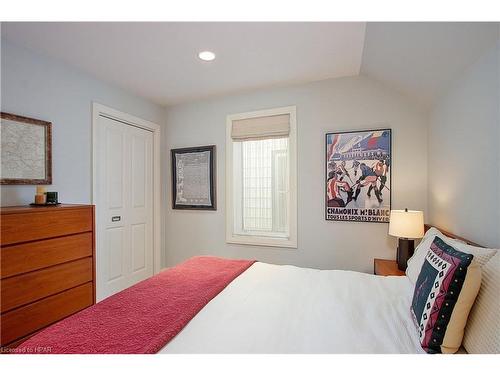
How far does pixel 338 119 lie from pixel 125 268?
2979 mm

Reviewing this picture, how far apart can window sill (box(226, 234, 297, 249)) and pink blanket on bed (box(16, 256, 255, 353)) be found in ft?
4.01

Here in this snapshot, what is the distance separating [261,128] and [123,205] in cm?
188

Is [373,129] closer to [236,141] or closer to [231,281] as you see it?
[236,141]

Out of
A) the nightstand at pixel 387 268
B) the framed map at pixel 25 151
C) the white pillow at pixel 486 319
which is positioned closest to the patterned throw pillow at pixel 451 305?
the white pillow at pixel 486 319

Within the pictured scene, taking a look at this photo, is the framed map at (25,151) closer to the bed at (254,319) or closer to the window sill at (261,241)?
the bed at (254,319)

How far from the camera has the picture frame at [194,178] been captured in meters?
3.12

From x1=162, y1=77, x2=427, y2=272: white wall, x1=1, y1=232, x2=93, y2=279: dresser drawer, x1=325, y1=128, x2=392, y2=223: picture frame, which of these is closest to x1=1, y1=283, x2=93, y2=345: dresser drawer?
x1=1, y1=232, x2=93, y2=279: dresser drawer

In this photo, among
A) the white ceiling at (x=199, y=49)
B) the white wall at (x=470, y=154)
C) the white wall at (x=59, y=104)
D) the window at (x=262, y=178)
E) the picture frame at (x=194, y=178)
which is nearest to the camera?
the white wall at (x=470, y=154)

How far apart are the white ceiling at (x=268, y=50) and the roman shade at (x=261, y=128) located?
1.39 feet

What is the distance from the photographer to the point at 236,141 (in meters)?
3.03

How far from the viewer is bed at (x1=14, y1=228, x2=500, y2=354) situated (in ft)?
3.07

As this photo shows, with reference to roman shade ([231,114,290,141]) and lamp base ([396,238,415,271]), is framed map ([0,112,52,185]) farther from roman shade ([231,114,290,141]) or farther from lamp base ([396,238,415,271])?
lamp base ([396,238,415,271])
